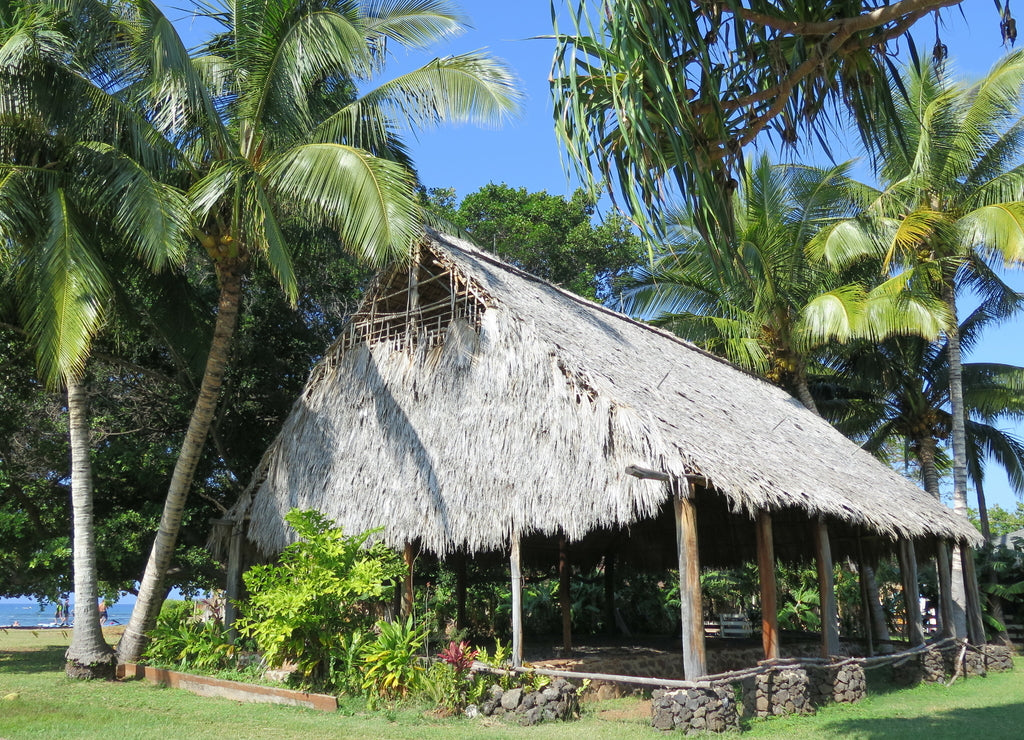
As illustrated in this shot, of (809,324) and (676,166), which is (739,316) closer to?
(809,324)

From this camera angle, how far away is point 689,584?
7727mm

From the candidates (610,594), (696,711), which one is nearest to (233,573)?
(696,711)

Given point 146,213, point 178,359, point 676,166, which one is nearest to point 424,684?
point 146,213

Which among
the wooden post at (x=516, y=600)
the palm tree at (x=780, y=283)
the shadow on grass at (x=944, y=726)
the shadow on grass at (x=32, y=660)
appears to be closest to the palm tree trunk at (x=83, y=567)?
the shadow on grass at (x=32, y=660)

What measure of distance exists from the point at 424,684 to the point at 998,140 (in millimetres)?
12088

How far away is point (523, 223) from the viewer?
22.6 m

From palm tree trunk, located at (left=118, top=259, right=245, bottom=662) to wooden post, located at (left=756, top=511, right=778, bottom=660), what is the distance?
641 cm

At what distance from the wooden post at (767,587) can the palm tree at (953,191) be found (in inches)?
241

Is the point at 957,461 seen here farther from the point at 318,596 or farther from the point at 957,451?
the point at 318,596

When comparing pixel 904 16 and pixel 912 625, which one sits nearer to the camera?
pixel 904 16

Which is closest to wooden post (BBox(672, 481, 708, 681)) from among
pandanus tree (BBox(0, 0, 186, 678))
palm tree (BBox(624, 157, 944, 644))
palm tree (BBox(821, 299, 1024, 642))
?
pandanus tree (BBox(0, 0, 186, 678))

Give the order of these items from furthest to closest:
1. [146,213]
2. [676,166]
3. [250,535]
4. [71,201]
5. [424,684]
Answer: [250,535]
[71,201]
[146,213]
[424,684]
[676,166]

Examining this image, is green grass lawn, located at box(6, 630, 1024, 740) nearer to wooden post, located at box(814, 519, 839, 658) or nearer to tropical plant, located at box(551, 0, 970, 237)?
wooden post, located at box(814, 519, 839, 658)

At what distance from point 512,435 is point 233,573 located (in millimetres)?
4733
